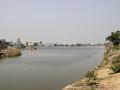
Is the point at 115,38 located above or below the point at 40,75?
above

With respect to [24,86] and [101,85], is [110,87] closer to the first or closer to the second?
[101,85]

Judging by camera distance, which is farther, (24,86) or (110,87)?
(24,86)

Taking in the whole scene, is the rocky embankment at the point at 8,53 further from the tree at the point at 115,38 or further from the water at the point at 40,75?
the tree at the point at 115,38

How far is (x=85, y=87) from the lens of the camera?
18469 mm

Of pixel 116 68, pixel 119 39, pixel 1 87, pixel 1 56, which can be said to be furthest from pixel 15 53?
pixel 116 68

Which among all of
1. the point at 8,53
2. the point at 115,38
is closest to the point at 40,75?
the point at 115,38

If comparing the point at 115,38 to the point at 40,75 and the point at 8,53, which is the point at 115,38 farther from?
the point at 8,53

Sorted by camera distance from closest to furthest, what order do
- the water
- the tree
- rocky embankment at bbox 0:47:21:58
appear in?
the water
the tree
rocky embankment at bbox 0:47:21:58

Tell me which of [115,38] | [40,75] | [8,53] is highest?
[115,38]

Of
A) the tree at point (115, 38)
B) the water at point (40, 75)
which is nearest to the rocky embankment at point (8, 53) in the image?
the water at point (40, 75)

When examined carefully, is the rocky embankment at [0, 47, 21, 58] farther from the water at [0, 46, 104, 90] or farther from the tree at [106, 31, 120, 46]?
the tree at [106, 31, 120, 46]

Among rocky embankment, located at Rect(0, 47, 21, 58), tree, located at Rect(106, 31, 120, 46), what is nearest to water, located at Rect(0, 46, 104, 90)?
tree, located at Rect(106, 31, 120, 46)

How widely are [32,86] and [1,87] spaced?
380 cm

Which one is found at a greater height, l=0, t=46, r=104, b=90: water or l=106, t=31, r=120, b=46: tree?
l=106, t=31, r=120, b=46: tree
